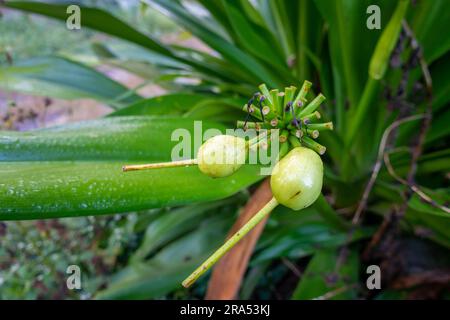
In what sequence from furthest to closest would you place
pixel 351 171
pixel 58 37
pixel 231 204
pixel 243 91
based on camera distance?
1. pixel 58 37
2. pixel 231 204
3. pixel 243 91
4. pixel 351 171

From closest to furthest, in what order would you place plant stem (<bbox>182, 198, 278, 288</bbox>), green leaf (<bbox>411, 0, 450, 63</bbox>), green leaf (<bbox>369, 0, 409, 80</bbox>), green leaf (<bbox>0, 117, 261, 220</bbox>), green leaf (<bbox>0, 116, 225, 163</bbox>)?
plant stem (<bbox>182, 198, 278, 288</bbox>) → green leaf (<bbox>0, 117, 261, 220</bbox>) → green leaf (<bbox>0, 116, 225, 163</bbox>) → green leaf (<bbox>369, 0, 409, 80</bbox>) → green leaf (<bbox>411, 0, 450, 63</bbox>)

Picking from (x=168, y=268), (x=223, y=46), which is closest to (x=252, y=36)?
(x=223, y=46)

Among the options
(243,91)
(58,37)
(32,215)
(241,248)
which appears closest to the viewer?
(32,215)

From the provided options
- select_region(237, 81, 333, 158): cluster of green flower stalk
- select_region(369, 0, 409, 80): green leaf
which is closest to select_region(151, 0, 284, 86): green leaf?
select_region(369, 0, 409, 80): green leaf

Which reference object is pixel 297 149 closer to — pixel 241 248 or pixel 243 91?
pixel 241 248

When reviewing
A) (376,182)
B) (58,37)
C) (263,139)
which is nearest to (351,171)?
(376,182)

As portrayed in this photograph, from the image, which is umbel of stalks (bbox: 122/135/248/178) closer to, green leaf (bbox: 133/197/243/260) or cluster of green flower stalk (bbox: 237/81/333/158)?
cluster of green flower stalk (bbox: 237/81/333/158)

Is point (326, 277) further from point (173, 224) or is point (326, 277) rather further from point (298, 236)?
point (173, 224)
